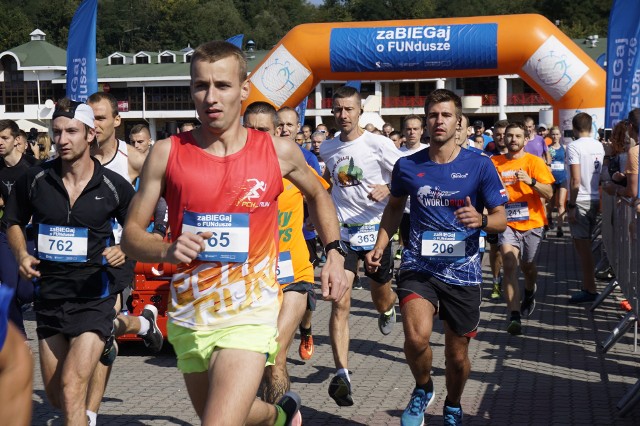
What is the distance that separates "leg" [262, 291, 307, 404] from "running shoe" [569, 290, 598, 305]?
654 cm

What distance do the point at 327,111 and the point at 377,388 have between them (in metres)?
66.9

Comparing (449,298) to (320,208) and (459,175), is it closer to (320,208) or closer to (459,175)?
(459,175)

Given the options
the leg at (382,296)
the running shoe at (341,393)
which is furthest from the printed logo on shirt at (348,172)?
the running shoe at (341,393)

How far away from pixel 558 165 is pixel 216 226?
1747 cm

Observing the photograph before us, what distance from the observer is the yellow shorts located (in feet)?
14.7

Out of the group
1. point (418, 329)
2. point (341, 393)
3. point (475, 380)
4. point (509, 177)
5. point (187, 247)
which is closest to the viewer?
point (187, 247)

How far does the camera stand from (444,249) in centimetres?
663

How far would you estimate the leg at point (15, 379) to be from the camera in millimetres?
2457

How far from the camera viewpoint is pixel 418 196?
6.78 meters

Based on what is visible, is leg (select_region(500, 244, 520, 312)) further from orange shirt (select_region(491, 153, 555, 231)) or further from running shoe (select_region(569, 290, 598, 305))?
running shoe (select_region(569, 290, 598, 305))

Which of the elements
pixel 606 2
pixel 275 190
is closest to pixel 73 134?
pixel 275 190

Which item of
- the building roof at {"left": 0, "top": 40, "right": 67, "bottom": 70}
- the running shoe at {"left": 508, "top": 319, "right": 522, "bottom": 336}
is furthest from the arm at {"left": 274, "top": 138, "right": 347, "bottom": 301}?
the building roof at {"left": 0, "top": 40, "right": 67, "bottom": 70}

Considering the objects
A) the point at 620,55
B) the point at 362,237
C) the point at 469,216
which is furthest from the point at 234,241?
the point at 620,55

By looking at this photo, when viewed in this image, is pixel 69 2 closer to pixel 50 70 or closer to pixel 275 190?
pixel 50 70
